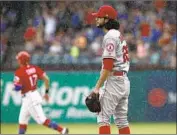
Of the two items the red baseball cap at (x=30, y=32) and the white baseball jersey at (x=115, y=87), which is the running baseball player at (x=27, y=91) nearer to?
the white baseball jersey at (x=115, y=87)

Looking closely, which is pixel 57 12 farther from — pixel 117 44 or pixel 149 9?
pixel 117 44

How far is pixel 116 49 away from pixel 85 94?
8.15 meters

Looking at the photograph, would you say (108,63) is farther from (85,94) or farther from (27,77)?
(85,94)

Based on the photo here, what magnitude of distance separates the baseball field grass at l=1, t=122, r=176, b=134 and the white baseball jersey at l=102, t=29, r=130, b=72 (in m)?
5.88

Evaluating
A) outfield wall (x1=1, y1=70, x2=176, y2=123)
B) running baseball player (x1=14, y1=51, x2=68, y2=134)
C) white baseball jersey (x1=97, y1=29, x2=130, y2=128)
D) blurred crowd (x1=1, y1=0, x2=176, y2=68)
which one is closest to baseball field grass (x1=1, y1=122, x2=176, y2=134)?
outfield wall (x1=1, y1=70, x2=176, y2=123)

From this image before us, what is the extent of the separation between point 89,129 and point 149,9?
14.3ft

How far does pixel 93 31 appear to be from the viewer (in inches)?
731

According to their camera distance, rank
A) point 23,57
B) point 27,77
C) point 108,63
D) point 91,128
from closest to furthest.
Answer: point 108,63, point 23,57, point 27,77, point 91,128

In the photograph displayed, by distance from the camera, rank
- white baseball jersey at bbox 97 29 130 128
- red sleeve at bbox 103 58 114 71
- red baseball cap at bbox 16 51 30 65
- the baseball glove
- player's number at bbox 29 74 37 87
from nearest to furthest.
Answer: red sleeve at bbox 103 58 114 71 < the baseball glove < white baseball jersey at bbox 97 29 130 128 < red baseball cap at bbox 16 51 30 65 < player's number at bbox 29 74 37 87

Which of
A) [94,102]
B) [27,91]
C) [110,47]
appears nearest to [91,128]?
[27,91]

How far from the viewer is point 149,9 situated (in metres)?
18.6

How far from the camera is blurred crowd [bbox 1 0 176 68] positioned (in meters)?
17.6

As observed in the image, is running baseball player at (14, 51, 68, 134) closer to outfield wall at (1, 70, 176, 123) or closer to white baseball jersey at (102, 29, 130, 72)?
white baseball jersey at (102, 29, 130, 72)

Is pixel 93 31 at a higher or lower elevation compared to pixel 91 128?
higher
